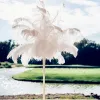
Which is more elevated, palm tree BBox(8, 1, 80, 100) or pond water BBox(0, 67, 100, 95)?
palm tree BBox(8, 1, 80, 100)

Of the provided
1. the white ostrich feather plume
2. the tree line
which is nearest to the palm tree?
the white ostrich feather plume

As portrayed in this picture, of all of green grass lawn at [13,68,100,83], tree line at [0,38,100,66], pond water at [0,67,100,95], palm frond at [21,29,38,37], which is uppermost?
palm frond at [21,29,38,37]

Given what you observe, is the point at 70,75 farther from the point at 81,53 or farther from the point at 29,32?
the point at 29,32

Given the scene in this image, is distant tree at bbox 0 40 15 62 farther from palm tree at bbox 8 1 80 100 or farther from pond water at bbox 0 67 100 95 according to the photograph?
palm tree at bbox 8 1 80 100

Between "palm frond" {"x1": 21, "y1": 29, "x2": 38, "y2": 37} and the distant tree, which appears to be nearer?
"palm frond" {"x1": 21, "y1": 29, "x2": 38, "y2": 37}

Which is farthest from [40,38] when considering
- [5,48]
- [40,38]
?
[5,48]
